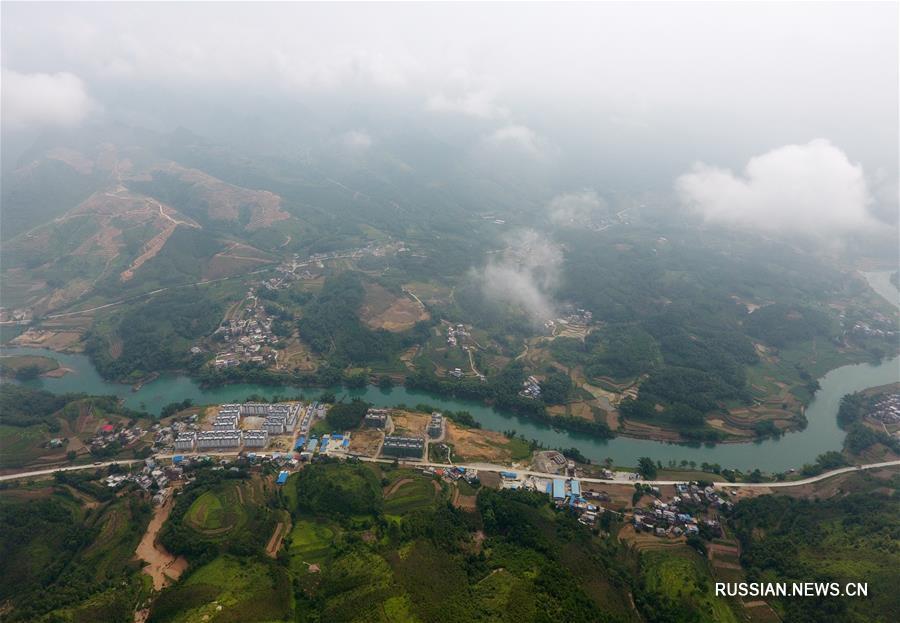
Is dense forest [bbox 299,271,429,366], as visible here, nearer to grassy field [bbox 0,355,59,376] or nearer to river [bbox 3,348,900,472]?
river [bbox 3,348,900,472]

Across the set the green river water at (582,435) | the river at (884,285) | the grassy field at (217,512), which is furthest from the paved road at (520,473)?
the river at (884,285)

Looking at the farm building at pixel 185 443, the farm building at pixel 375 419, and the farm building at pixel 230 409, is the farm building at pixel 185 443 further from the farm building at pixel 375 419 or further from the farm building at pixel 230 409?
the farm building at pixel 375 419

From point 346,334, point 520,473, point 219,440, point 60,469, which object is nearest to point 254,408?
point 219,440

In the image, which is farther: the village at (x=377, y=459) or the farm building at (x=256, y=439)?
the farm building at (x=256, y=439)

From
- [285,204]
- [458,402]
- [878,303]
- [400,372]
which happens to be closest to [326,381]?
[400,372]

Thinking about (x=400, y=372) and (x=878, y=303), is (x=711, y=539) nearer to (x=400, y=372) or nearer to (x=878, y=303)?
(x=400, y=372)

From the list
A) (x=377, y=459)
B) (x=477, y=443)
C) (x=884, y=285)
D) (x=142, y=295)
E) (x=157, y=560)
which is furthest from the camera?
(x=884, y=285)

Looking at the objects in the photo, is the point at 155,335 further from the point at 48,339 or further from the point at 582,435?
the point at 582,435
